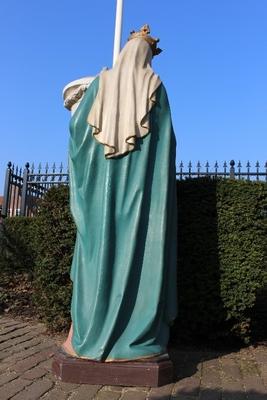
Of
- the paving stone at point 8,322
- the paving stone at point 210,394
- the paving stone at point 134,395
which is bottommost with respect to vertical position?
the paving stone at point 134,395

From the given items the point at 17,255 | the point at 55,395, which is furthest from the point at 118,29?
the point at 17,255

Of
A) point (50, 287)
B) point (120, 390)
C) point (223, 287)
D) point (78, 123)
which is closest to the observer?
point (120, 390)

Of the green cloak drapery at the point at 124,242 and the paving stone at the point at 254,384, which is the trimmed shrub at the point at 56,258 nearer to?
the green cloak drapery at the point at 124,242

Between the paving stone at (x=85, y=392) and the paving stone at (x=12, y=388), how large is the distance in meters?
0.42

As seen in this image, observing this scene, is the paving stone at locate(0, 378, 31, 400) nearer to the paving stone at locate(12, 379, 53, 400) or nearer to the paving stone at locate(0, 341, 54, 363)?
the paving stone at locate(12, 379, 53, 400)

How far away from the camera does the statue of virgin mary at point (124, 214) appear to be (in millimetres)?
3789

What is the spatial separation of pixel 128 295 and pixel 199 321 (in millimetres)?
1707

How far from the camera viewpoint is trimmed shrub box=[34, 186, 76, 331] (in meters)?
5.52

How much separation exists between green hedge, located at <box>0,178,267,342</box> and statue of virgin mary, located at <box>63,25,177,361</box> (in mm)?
1238

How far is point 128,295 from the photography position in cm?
382

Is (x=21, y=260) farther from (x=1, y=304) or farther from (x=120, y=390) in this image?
(x=120, y=390)

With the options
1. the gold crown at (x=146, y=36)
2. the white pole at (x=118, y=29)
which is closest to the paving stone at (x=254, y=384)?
the gold crown at (x=146, y=36)

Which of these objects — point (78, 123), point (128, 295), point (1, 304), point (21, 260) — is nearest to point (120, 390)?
point (128, 295)

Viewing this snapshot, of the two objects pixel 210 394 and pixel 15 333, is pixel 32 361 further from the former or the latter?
pixel 210 394
